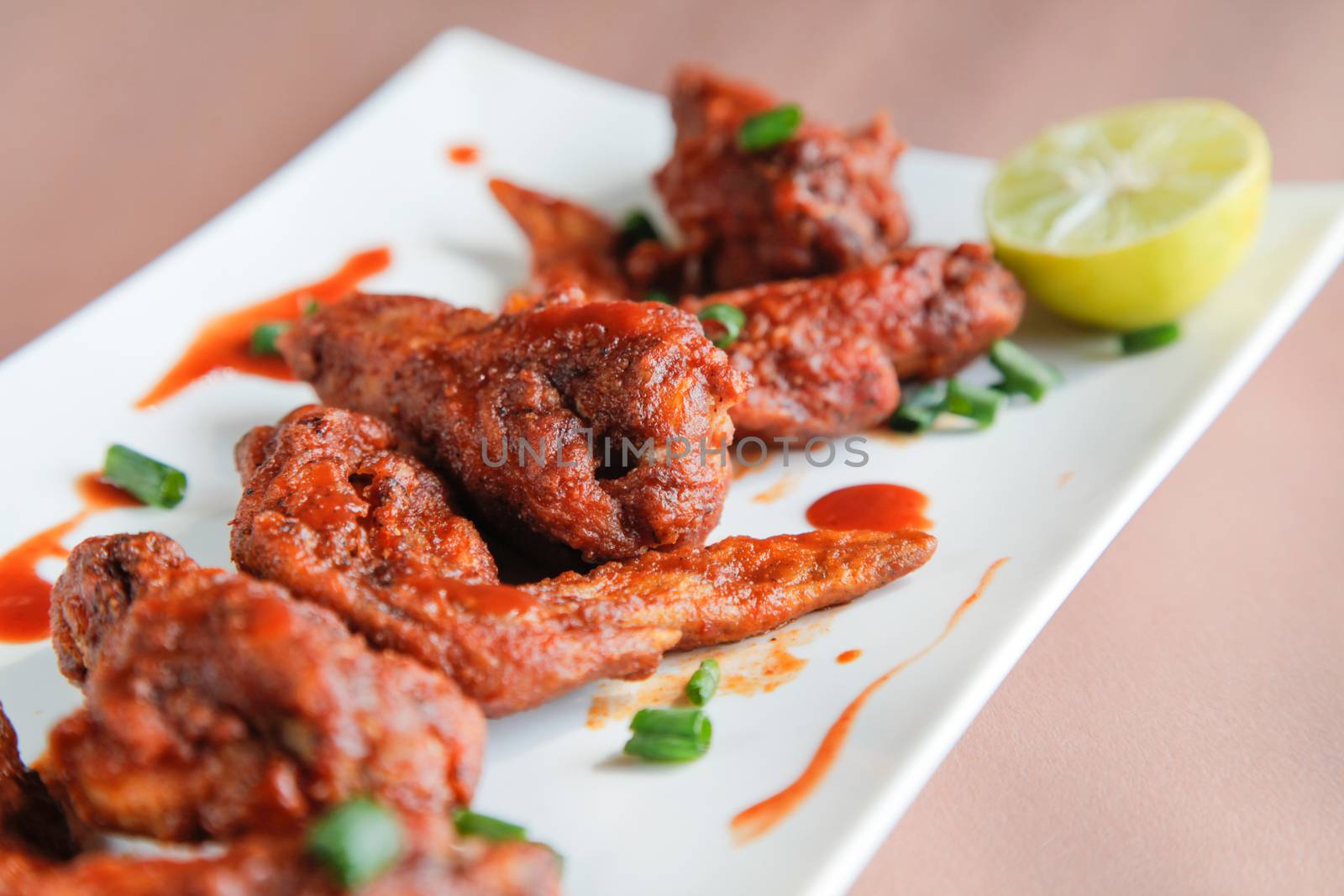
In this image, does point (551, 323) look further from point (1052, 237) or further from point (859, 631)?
point (1052, 237)

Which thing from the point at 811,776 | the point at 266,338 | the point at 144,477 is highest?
the point at 811,776

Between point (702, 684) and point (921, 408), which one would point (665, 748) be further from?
point (921, 408)

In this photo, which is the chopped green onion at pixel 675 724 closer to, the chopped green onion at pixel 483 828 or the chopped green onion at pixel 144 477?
the chopped green onion at pixel 483 828

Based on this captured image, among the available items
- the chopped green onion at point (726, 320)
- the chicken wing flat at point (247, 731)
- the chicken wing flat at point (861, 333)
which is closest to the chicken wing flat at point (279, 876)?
the chicken wing flat at point (247, 731)

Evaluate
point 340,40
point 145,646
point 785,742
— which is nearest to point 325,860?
point 145,646

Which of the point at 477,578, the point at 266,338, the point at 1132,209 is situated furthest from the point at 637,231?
the point at 477,578
